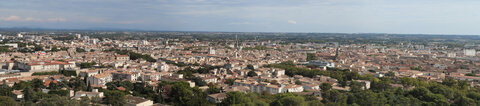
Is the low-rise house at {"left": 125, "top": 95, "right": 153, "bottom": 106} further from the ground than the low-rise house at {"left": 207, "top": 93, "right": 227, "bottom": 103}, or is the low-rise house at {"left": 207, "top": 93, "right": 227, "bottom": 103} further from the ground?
the low-rise house at {"left": 125, "top": 95, "right": 153, "bottom": 106}

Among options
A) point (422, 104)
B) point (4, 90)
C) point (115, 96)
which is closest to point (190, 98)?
point (115, 96)

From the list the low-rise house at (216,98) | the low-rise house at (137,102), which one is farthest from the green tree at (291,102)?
the low-rise house at (137,102)

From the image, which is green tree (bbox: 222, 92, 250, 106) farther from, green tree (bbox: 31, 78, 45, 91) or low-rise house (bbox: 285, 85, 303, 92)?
green tree (bbox: 31, 78, 45, 91)

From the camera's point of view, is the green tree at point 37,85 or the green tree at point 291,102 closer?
the green tree at point 291,102

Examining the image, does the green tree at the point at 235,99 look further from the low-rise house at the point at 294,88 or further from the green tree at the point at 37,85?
the green tree at the point at 37,85

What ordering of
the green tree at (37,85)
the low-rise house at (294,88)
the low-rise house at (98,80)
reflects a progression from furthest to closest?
the low-rise house at (98,80), the low-rise house at (294,88), the green tree at (37,85)

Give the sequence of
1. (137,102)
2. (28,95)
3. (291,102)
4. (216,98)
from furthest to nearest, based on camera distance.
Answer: (216,98), (28,95), (137,102), (291,102)

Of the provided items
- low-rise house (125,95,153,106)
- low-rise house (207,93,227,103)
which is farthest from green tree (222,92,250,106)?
low-rise house (125,95,153,106)

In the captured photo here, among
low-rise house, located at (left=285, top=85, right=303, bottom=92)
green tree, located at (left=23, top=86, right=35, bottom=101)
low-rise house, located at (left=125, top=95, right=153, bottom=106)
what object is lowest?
low-rise house, located at (left=285, top=85, right=303, bottom=92)

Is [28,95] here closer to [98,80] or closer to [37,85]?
[37,85]

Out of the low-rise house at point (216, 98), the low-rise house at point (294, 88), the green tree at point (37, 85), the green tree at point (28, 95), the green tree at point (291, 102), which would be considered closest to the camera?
the green tree at point (291, 102)

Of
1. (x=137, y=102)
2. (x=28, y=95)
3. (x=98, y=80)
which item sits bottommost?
(x=98, y=80)

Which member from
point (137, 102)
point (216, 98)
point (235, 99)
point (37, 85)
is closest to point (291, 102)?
point (235, 99)
